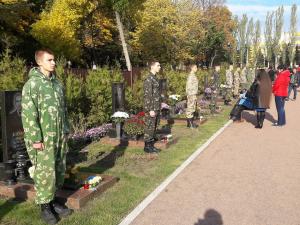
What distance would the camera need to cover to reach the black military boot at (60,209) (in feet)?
16.0

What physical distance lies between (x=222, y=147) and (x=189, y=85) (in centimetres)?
304

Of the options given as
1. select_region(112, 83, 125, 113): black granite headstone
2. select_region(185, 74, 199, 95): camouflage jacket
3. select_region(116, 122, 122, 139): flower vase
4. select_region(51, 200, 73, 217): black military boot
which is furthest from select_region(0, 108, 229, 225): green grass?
select_region(185, 74, 199, 95): camouflage jacket

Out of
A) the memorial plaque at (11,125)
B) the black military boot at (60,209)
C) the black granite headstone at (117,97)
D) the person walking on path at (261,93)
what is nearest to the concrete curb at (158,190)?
the black military boot at (60,209)

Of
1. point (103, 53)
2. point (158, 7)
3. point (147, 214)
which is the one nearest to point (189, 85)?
point (147, 214)

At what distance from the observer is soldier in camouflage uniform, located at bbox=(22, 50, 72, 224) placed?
4.36m

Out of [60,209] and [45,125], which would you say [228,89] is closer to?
[60,209]

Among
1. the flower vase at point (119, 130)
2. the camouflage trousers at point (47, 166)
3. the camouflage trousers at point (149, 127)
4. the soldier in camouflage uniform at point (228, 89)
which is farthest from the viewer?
the soldier in camouflage uniform at point (228, 89)

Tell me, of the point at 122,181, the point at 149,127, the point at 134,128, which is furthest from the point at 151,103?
the point at 122,181

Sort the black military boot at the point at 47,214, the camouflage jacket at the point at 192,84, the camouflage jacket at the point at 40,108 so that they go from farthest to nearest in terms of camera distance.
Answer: the camouflage jacket at the point at 192,84, the black military boot at the point at 47,214, the camouflage jacket at the point at 40,108

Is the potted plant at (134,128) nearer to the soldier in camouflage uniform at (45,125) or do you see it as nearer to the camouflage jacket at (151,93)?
the camouflage jacket at (151,93)

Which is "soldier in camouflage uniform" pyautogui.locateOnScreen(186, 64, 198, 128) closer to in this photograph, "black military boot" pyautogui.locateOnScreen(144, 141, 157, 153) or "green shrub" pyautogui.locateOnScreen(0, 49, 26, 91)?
"black military boot" pyautogui.locateOnScreen(144, 141, 157, 153)

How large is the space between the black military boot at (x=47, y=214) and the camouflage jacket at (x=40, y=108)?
2.94 ft

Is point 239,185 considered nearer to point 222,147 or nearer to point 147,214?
point 147,214

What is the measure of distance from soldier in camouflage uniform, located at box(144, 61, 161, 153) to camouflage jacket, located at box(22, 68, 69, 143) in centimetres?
366
